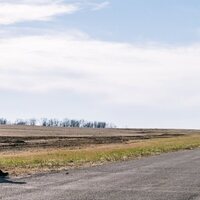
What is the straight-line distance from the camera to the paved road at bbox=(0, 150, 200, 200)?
15.0 m

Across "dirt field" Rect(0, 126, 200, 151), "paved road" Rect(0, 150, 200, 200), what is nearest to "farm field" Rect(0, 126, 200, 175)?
"dirt field" Rect(0, 126, 200, 151)

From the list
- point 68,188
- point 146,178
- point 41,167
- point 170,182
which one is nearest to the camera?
point 68,188

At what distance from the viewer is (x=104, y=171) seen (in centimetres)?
2330

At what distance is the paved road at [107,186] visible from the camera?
590 inches

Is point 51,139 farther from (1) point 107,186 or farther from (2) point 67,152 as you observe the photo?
(1) point 107,186

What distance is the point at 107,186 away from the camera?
17.5 meters

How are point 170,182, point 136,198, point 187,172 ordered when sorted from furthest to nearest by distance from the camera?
point 187,172
point 170,182
point 136,198

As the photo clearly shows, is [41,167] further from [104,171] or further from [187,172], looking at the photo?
[187,172]

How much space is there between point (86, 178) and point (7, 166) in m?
6.88

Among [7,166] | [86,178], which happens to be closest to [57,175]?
[86,178]

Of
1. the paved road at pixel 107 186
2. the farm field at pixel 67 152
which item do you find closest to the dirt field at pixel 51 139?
the farm field at pixel 67 152

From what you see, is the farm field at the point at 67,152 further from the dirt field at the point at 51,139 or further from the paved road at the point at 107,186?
the paved road at the point at 107,186

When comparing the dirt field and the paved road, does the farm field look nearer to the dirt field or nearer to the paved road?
the dirt field

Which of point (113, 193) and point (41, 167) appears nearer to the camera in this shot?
point (113, 193)
